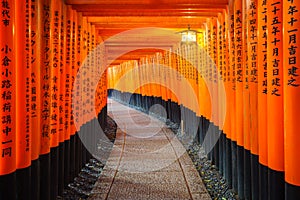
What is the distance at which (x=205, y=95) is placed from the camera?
30.6 ft

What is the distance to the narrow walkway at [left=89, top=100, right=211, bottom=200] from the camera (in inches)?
261

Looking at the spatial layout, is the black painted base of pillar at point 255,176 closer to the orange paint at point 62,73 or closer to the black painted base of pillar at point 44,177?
the black painted base of pillar at point 44,177

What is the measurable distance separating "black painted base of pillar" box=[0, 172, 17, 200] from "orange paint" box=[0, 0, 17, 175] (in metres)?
0.06

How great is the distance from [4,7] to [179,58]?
1107cm

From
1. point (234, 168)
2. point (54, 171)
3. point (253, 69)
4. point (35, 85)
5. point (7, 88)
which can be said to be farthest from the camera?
point (234, 168)

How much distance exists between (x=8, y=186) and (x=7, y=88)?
40.2 inches

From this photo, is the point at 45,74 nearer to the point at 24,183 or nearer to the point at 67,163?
the point at 24,183

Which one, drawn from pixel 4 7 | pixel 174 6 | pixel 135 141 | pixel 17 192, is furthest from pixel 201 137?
pixel 4 7

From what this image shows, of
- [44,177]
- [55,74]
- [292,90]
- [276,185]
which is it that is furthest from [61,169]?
[292,90]

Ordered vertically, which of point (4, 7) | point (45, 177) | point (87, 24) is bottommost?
point (45, 177)

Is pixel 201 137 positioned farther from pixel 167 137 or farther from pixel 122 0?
pixel 122 0

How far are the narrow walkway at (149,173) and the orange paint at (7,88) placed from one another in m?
3.21

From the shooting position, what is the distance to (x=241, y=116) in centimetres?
581

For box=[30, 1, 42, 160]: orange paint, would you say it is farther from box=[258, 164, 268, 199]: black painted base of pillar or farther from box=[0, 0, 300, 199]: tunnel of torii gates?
box=[258, 164, 268, 199]: black painted base of pillar
